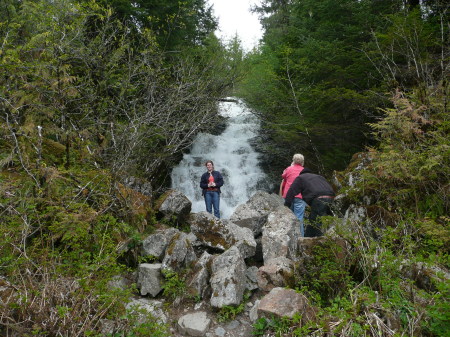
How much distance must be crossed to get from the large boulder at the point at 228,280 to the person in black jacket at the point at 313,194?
1662 millimetres

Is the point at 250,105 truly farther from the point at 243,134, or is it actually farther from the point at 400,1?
the point at 400,1

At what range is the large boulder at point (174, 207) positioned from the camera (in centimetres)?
725

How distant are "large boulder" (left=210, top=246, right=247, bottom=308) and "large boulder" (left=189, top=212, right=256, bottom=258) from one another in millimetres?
918

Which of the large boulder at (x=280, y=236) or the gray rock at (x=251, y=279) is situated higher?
Result: the large boulder at (x=280, y=236)

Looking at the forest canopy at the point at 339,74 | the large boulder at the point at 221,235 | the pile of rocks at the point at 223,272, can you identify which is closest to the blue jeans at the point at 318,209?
the pile of rocks at the point at 223,272

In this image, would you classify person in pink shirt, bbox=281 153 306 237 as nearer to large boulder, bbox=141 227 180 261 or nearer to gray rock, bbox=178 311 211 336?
large boulder, bbox=141 227 180 261

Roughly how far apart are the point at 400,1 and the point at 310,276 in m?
9.15

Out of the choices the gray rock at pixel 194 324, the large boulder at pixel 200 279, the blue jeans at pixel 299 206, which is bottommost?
the gray rock at pixel 194 324

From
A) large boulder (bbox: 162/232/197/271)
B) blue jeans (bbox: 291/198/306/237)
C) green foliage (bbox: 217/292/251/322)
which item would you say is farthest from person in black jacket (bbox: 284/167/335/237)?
large boulder (bbox: 162/232/197/271)

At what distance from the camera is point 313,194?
5.21 meters

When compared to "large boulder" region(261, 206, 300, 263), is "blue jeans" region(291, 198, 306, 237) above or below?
above

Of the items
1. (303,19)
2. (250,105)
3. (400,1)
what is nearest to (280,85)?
(250,105)

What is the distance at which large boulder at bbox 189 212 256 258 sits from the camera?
17.7 ft

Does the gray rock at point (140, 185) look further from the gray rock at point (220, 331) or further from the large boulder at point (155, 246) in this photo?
A: the gray rock at point (220, 331)
